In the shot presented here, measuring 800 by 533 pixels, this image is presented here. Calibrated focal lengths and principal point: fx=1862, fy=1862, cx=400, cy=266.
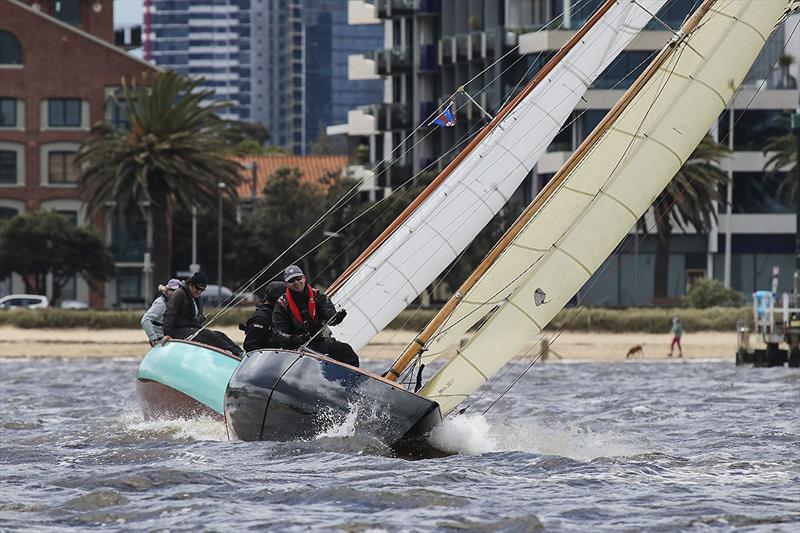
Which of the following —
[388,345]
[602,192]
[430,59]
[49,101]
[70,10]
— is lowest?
[388,345]

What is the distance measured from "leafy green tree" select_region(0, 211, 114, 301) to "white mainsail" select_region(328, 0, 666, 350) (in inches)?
2437

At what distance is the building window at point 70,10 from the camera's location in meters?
104

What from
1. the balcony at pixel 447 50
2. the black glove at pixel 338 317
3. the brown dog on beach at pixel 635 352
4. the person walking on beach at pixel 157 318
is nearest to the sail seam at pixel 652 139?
the black glove at pixel 338 317

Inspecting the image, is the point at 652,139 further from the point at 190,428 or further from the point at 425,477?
the point at 190,428

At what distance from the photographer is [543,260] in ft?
69.1

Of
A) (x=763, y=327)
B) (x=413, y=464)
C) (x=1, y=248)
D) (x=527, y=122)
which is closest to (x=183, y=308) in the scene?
(x=527, y=122)

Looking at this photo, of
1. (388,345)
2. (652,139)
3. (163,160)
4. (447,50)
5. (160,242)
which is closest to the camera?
(652,139)

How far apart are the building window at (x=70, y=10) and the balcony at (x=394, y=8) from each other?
54.8 ft

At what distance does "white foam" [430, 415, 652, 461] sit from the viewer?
21.2 meters

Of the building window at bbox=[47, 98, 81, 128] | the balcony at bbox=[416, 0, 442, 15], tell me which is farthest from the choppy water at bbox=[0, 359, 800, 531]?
the balcony at bbox=[416, 0, 442, 15]

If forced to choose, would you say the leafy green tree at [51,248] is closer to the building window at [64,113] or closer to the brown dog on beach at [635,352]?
the building window at [64,113]

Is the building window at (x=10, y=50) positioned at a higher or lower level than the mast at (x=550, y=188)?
higher

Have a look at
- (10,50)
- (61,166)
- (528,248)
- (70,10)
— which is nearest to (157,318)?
(528,248)

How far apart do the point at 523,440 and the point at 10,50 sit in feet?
247
